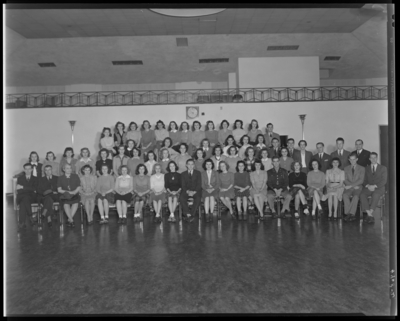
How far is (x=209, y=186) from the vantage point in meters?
5.97

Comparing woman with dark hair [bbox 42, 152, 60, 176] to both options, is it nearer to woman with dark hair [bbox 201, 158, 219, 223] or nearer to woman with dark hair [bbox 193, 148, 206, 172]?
woman with dark hair [bbox 193, 148, 206, 172]

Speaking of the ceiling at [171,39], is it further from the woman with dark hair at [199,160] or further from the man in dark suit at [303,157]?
the woman with dark hair at [199,160]

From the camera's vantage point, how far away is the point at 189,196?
19.6 ft

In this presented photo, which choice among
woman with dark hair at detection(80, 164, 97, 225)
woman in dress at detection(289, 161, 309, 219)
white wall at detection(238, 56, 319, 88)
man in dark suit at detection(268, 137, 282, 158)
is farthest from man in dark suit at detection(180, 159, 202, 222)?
white wall at detection(238, 56, 319, 88)

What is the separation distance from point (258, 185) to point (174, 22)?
6145mm

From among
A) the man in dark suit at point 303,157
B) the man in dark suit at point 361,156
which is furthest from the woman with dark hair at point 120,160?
the man in dark suit at point 361,156

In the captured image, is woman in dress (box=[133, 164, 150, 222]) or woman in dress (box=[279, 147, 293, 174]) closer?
woman in dress (box=[133, 164, 150, 222])

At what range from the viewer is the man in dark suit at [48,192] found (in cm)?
568

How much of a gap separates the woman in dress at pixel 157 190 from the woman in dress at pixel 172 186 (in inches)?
4.0

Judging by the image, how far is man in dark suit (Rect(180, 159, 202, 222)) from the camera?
5.88 metres

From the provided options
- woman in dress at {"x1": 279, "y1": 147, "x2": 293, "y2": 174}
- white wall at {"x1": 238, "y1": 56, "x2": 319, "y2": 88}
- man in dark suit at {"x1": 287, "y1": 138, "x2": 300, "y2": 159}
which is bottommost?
woman in dress at {"x1": 279, "y1": 147, "x2": 293, "y2": 174}

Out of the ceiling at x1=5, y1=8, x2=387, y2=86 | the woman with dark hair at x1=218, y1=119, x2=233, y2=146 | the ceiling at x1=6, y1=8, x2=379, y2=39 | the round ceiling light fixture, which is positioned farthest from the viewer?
the ceiling at x1=5, y1=8, x2=387, y2=86

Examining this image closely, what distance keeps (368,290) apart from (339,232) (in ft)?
6.31
